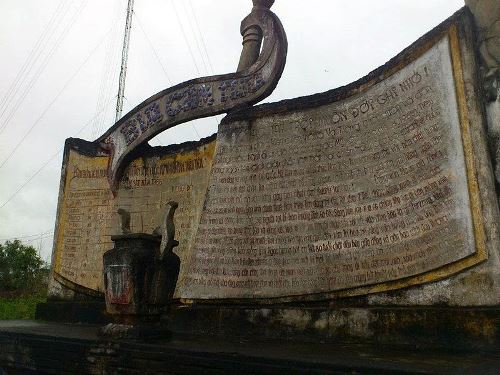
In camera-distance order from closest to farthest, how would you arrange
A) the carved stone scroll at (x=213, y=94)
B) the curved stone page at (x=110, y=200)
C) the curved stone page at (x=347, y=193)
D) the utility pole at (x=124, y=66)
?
1. the curved stone page at (x=347, y=193)
2. the carved stone scroll at (x=213, y=94)
3. the curved stone page at (x=110, y=200)
4. the utility pole at (x=124, y=66)

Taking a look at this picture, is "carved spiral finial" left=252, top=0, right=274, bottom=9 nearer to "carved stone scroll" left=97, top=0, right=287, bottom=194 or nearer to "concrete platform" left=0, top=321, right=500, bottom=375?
"carved stone scroll" left=97, top=0, right=287, bottom=194

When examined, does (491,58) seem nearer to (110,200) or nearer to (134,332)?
(134,332)

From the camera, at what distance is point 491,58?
4352mm

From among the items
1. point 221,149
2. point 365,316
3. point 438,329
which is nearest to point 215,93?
point 221,149

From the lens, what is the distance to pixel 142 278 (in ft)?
14.9

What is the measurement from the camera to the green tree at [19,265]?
2327 cm

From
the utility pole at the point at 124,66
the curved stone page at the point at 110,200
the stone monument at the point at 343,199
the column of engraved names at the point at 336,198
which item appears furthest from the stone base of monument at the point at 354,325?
the utility pole at the point at 124,66

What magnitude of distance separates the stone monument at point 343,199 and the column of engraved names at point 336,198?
0.01 m

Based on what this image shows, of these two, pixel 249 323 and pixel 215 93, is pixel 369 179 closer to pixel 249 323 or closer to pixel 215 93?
pixel 249 323

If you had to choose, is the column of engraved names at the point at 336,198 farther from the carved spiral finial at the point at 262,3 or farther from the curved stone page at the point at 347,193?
the carved spiral finial at the point at 262,3

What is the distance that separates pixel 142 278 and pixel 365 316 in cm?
212

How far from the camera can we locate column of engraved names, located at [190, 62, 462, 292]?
4371 millimetres

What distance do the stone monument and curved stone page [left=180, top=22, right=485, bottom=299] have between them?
13mm

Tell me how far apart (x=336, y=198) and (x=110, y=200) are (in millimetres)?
3737
